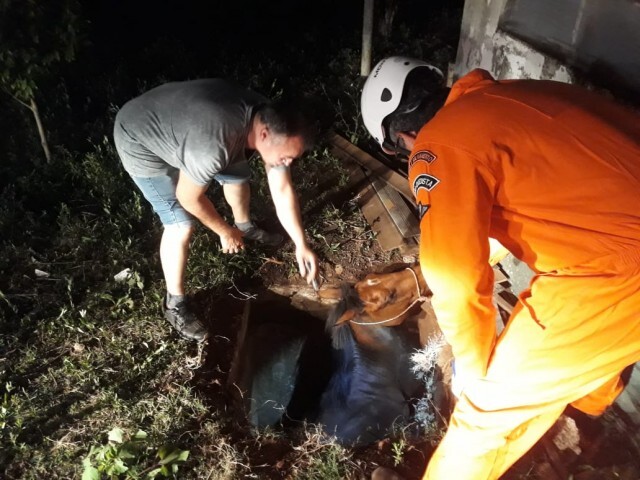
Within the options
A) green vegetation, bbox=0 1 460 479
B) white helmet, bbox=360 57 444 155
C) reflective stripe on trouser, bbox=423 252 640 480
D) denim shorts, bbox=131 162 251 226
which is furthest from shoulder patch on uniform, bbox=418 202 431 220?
denim shorts, bbox=131 162 251 226

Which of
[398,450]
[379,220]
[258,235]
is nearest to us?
[398,450]

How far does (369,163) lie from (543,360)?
292 cm

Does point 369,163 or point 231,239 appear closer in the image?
point 231,239

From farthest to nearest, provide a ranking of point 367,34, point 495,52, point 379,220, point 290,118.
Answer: point 367,34, point 379,220, point 495,52, point 290,118

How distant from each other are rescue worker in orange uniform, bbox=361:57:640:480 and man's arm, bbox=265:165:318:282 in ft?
4.44

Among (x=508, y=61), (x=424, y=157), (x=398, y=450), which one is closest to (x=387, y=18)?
(x=508, y=61)

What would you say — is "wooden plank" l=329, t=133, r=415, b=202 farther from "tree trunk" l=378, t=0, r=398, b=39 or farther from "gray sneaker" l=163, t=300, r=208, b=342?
"tree trunk" l=378, t=0, r=398, b=39

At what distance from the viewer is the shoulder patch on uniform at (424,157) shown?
5.44 feet

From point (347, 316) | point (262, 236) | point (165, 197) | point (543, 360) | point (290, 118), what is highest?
point (290, 118)

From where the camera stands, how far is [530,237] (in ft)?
5.64

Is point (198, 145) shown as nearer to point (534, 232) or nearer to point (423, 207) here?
point (423, 207)

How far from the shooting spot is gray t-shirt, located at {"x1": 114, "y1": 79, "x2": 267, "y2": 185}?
244 cm

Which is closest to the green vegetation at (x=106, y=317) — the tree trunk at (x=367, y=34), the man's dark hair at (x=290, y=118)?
the tree trunk at (x=367, y=34)

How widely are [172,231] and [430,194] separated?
182cm
